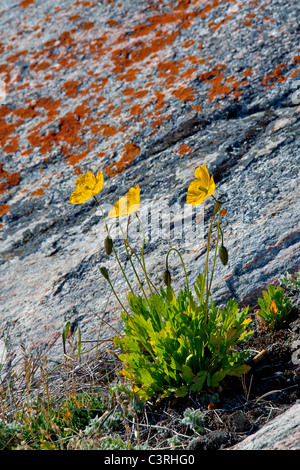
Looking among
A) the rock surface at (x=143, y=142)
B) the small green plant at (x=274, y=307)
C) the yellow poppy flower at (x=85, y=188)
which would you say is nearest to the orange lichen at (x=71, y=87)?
the rock surface at (x=143, y=142)

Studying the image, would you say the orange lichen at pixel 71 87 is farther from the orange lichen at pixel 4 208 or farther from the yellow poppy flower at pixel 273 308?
the yellow poppy flower at pixel 273 308

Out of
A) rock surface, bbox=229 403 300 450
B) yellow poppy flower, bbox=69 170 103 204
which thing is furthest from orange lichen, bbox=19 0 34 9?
rock surface, bbox=229 403 300 450

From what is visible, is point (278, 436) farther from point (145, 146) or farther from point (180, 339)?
point (145, 146)

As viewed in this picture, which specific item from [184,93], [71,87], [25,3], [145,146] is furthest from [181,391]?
[25,3]

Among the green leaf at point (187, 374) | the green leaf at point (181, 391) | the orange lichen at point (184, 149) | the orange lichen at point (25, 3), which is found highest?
the orange lichen at point (25, 3)

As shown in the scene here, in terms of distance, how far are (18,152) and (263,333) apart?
259cm

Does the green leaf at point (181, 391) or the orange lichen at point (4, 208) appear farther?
the orange lichen at point (4, 208)

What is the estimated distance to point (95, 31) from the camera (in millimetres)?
4133

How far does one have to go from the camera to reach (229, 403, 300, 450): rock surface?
5.11 feet

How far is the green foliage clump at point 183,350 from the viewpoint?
1.95 metres

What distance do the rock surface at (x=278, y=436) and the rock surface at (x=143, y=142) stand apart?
2.67 ft

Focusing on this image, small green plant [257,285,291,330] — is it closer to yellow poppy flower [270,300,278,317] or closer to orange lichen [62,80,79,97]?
yellow poppy flower [270,300,278,317]

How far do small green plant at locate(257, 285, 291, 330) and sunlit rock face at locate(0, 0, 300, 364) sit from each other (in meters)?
0.19

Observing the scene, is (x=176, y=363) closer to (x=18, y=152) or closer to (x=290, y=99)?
(x=290, y=99)
